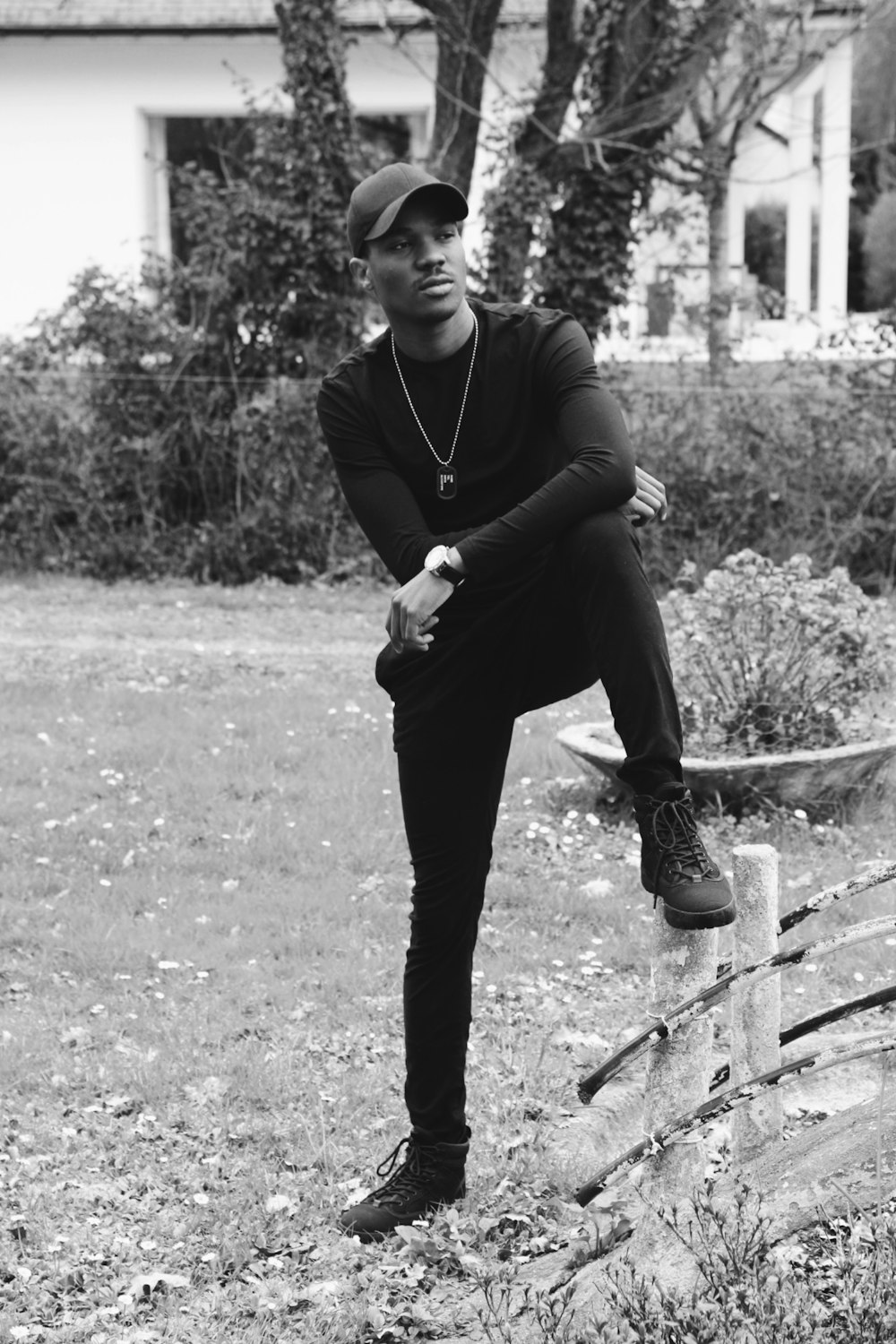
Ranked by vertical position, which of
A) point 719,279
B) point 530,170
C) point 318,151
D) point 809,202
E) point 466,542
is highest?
point 809,202

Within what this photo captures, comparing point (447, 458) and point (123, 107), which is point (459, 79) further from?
point (447, 458)

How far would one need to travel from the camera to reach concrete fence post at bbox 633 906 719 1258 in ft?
10.8

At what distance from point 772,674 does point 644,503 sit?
12.5ft

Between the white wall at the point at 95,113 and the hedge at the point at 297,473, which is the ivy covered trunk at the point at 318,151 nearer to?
the hedge at the point at 297,473

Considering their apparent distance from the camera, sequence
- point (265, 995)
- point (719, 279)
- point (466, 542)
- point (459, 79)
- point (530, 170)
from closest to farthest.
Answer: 1. point (466, 542)
2. point (265, 995)
3. point (530, 170)
4. point (459, 79)
5. point (719, 279)

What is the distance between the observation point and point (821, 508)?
12.7 m

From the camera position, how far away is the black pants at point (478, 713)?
3.14 metres

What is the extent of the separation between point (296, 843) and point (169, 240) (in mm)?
14339

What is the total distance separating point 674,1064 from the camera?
3.33 meters

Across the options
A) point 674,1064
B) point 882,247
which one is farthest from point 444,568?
point 882,247

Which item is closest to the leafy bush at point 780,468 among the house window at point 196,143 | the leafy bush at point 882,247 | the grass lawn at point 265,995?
the grass lawn at point 265,995

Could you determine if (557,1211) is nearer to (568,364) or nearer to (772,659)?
(568,364)

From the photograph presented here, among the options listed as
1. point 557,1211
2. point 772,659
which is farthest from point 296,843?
point 557,1211

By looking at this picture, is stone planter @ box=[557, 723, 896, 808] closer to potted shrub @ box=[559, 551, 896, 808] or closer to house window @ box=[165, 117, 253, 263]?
potted shrub @ box=[559, 551, 896, 808]
